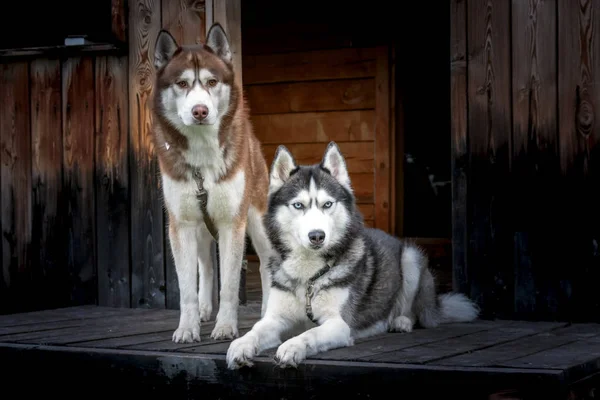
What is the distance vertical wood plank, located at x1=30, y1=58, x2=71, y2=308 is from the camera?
20.6 feet

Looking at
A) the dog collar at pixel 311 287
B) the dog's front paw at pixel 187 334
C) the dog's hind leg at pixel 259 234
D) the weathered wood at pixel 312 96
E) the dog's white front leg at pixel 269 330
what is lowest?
the dog's front paw at pixel 187 334

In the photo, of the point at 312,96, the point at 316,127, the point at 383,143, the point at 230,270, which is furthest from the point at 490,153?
the point at 312,96

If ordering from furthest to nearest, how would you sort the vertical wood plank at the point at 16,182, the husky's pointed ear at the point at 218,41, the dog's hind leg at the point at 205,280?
the vertical wood plank at the point at 16,182 < the dog's hind leg at the point at 205,280 < the husky's pointed ear at the point at 218,41

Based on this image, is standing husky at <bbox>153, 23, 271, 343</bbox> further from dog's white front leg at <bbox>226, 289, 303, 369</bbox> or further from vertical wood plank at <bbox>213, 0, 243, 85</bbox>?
vertical wood plank at <bbox>213, 0, 243, 85</bbox>

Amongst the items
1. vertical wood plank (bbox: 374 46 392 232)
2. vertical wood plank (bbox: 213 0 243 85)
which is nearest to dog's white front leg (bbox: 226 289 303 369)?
vertical wood plank (bbox: 213 0 243 85)

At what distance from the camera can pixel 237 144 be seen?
4.78 metres

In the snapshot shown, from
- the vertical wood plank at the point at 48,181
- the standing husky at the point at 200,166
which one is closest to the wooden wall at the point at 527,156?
the standing husky at the point at 200,166

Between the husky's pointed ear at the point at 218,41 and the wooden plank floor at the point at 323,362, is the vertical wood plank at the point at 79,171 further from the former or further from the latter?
the husky's pointed ear at the point at 218,41

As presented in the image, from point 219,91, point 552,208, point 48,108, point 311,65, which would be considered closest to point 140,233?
point 48,108

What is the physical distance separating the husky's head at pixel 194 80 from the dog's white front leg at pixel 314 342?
1217mm

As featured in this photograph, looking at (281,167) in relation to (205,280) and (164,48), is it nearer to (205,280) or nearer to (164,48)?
(164,48)

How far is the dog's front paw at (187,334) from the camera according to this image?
14.2 ft

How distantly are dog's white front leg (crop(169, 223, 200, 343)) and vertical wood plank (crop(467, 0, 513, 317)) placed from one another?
1777mm

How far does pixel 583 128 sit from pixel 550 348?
1521 mm
